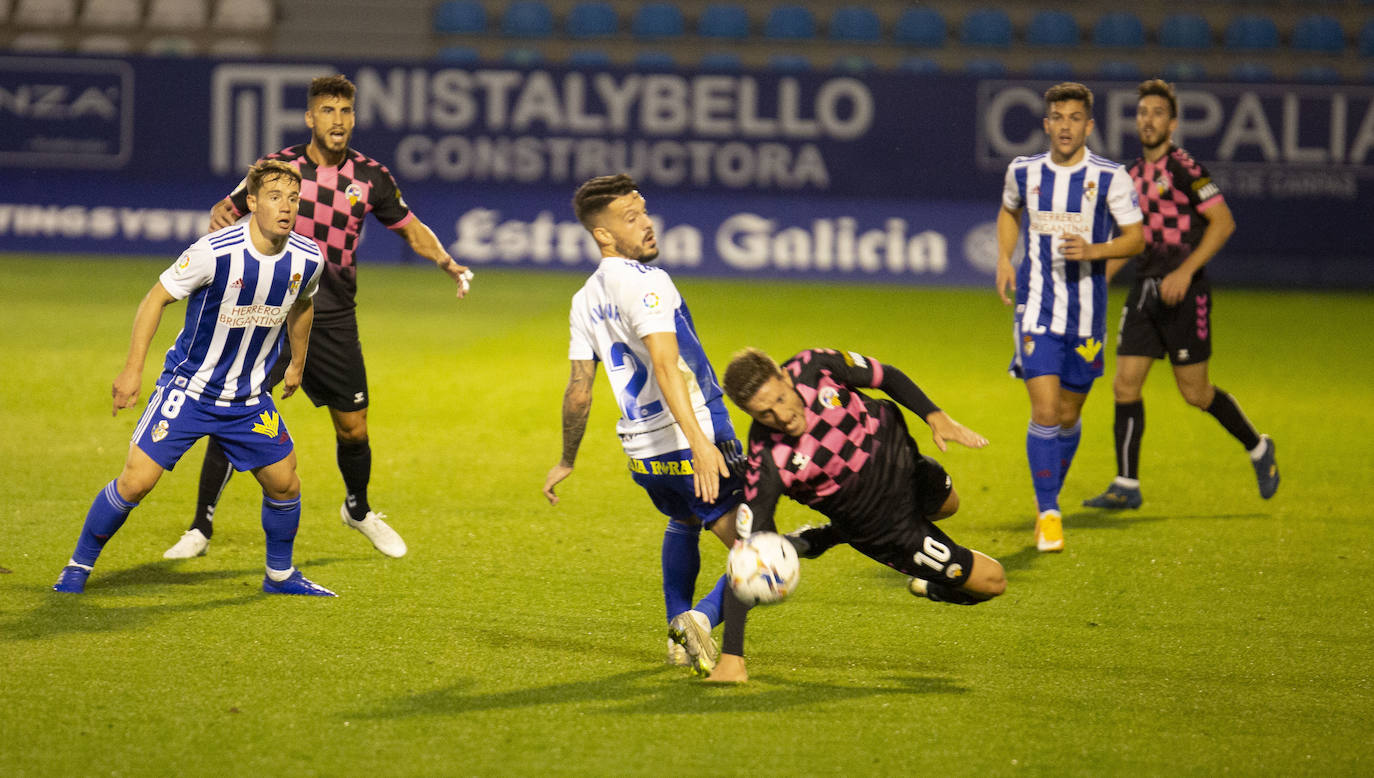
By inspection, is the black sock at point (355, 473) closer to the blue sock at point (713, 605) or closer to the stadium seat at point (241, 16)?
the blue sock at point (713, 605)

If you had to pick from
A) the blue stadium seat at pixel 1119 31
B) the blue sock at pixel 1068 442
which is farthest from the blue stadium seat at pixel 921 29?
the blue sock at pixel 1068 442

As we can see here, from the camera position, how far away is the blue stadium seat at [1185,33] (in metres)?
20.4

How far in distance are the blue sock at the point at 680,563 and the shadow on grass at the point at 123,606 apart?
169 centimetres

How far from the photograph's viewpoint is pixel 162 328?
13.0 m

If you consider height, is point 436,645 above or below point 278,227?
below

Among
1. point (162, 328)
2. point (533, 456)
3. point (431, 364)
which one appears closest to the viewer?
point (533, 456)

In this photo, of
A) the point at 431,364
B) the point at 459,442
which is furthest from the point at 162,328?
the point at 459,442

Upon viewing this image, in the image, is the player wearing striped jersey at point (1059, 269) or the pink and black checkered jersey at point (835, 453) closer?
the pink and black checkered jersey at point (835, 453)

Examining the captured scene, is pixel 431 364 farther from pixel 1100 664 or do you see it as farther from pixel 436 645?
pixel 1100 664

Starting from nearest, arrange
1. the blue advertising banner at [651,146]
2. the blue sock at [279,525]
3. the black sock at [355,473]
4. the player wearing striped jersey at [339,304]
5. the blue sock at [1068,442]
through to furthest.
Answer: the blue sock at [279,525]
the player wearing striped jersey at [339,304]
the black sock at [355,473]
the blue sock at [1068,442]
the blue advertising banner at [651,146]

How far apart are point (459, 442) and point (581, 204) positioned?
4435 millimetres

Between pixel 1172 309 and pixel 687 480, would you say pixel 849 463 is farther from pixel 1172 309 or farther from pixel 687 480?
pixel 1172 309

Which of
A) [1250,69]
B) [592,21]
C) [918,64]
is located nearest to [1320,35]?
[1250,69]

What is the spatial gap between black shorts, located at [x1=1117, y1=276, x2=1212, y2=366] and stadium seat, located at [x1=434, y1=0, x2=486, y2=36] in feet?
48.0
